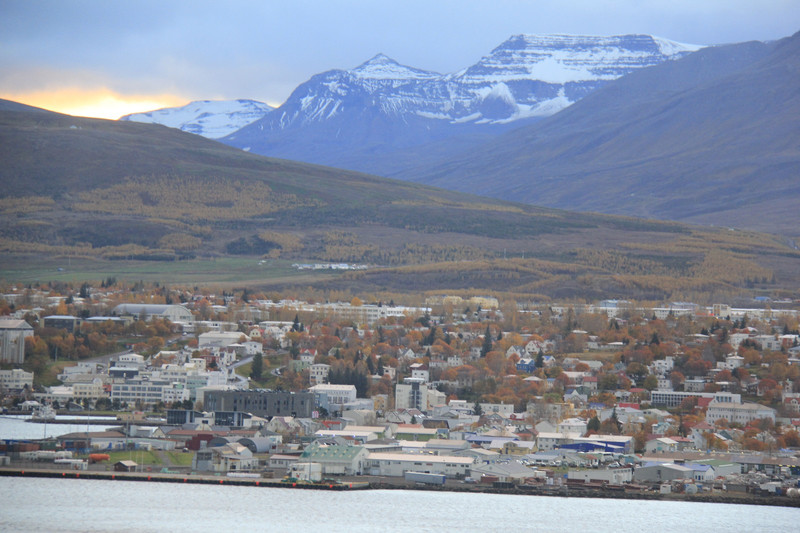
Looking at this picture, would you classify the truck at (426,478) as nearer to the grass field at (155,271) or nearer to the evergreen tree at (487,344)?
the evergreen tree at (487,344)

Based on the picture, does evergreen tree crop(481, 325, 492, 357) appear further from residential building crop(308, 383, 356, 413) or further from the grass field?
the grass field

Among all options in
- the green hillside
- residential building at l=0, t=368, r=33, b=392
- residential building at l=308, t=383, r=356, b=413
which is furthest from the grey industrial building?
the green hillside

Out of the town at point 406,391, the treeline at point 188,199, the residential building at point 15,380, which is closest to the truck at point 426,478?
the town at point 406,391

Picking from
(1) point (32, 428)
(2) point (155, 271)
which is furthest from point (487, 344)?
(2) point (155, 271)

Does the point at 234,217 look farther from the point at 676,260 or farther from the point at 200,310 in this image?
the point at 200,310

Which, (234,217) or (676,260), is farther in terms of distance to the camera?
(234,217)

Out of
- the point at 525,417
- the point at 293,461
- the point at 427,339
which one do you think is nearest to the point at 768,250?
the point at 427,339
